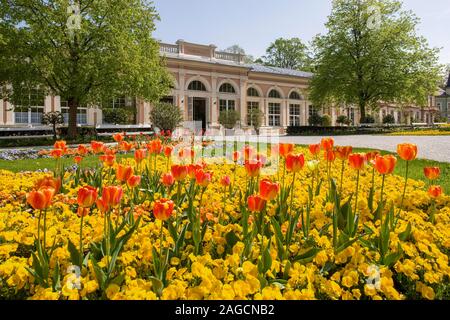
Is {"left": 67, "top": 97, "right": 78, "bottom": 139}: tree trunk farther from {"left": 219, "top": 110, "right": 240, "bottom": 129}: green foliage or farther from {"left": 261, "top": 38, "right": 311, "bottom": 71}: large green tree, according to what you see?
{"left": 261, "top": 38, "right": 311, "bottom": 71}: large green tree

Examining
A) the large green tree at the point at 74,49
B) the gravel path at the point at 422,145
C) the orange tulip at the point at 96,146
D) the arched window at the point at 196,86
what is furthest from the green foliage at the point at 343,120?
the orange tulip at the point at 96,146

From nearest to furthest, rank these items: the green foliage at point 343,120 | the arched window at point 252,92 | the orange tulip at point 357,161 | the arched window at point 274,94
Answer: the orange tulip at point 357,161, the arched window at point 252,92, the arched window at point 274,94, the green foliage at point 343,120

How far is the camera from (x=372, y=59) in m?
27.8

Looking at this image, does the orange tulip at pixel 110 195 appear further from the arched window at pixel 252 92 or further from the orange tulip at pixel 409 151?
the arched window at pixel 252 92

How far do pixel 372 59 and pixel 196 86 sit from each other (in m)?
14.2

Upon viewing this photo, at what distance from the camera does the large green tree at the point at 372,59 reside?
27.8 meters

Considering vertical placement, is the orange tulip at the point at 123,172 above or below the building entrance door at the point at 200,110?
below

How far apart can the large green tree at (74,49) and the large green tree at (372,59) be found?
17094 mm

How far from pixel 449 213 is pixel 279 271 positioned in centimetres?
197

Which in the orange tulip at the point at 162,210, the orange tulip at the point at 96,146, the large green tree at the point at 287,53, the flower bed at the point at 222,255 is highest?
the large green tree at the point at 287,53

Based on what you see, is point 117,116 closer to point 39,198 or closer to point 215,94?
point 215,94

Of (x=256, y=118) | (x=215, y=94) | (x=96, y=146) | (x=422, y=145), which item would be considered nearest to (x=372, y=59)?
(x=256, y=118)

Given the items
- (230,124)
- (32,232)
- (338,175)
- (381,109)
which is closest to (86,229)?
(32,232)

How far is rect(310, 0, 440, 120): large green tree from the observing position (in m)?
27.8
